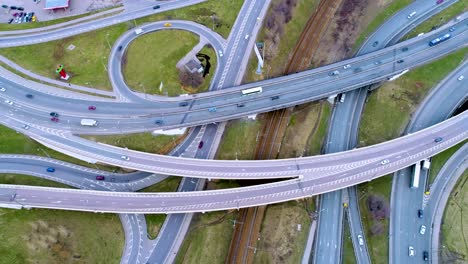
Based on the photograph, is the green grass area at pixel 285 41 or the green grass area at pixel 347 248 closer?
the green grass area at pixel 347 248

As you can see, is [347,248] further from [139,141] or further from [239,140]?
[139,141]

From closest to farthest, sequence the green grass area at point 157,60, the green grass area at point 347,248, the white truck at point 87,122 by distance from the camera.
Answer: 1. the green grass area at point 347,248
2. the white truck at point 87,122
3. the green grass area at point 157,60

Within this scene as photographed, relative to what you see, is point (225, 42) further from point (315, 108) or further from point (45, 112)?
point (45, 112)

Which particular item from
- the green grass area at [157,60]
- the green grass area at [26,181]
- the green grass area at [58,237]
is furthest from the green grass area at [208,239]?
the green grass area at [157,60]

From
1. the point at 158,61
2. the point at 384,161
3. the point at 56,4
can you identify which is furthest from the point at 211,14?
the point at 384,161

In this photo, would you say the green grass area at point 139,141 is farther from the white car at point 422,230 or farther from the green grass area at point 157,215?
the white car at point 422,230

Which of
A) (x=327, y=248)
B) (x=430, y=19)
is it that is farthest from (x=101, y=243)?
(x=430, y=19)

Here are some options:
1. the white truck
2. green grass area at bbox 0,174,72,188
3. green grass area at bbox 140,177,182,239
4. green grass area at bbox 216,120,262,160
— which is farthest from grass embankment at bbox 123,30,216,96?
green grass area at bbox 0,174,72,188
